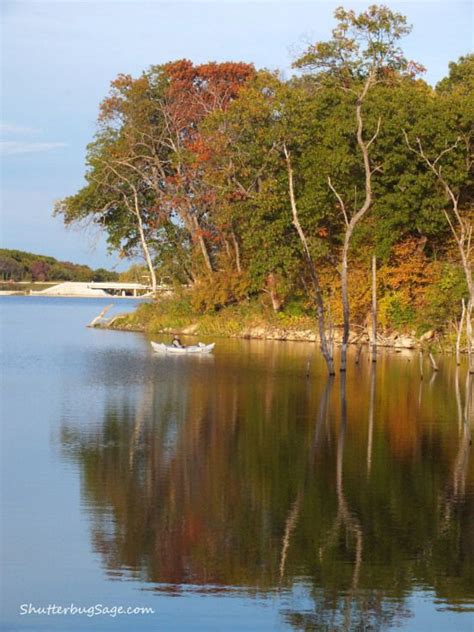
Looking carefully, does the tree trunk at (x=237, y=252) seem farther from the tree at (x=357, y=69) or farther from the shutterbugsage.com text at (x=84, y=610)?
the shutterbugsage.com text at (x=84, y=610)

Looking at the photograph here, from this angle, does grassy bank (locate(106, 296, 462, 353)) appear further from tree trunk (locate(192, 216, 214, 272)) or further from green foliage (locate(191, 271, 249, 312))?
tree trunk (locate(192, 216, 214, 272))

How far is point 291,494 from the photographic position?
1684cm

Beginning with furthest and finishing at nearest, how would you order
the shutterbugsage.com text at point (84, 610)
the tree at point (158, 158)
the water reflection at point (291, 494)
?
the tree at point (158, 158)
the water reflection at point (291, 494)
the shutterbugsage.com text at point (84, 610)

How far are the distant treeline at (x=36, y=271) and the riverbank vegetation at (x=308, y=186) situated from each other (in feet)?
340

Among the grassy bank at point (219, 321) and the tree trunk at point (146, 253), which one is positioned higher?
the tree trunk at point (146, 253)

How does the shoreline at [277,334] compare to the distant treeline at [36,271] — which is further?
the distant treeline at [36,271]

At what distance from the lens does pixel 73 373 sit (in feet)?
114

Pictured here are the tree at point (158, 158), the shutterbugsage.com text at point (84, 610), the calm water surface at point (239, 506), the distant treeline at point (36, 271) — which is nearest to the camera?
the shutterbugsage.com text at point (84, 610)

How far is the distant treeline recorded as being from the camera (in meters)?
163

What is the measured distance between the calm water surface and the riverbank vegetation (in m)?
8.08

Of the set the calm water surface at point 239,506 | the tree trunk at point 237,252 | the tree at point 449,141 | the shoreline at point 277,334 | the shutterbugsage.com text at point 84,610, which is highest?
the tree at point 449,141

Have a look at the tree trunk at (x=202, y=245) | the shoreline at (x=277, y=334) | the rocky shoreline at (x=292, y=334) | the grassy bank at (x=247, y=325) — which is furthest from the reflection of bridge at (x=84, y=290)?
the tree trunk at (x=202, y=245)

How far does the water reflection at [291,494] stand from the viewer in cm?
1244

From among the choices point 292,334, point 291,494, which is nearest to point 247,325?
point 292,334
